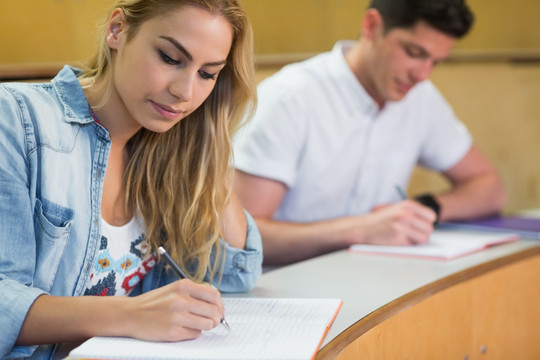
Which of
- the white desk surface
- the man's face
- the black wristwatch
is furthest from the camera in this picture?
the black wristwatch

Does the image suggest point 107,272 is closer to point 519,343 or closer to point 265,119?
point 265,119

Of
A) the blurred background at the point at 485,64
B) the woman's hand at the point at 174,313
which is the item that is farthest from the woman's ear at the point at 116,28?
the blurred background at the point at 485,64

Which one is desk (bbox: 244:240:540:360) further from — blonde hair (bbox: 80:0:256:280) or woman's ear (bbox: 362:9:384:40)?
woman's ear (bbox: 362:9:384:40)

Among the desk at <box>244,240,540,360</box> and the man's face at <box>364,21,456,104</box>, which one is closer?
the desk at <box>244,240,540,360</box>

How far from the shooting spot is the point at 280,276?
153cm

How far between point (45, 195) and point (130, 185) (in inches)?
9.7

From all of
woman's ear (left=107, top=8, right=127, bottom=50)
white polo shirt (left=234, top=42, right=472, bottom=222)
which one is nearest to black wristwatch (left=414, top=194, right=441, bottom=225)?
white polo shirt (left=234, top=42, right=472, bottom=222)

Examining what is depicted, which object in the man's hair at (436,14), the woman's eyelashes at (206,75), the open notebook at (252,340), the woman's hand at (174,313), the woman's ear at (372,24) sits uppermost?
the woman's eyelashes at (206,75)

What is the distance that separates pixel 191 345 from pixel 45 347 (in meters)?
0.25

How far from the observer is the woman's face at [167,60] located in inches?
45.0

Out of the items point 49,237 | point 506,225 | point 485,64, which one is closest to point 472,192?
point 506,225

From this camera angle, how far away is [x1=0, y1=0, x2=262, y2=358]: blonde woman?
1.01 metres

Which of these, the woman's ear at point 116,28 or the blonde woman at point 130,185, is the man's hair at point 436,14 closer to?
the blonde woman at point 130,185

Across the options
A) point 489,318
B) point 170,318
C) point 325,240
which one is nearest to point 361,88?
point 325,240
